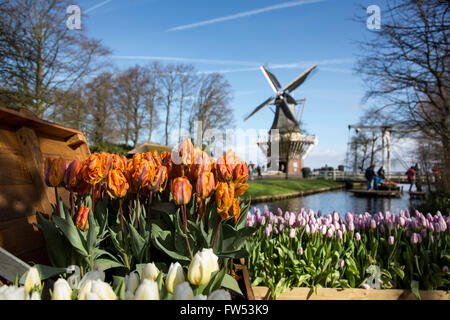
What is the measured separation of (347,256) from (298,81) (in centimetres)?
3808

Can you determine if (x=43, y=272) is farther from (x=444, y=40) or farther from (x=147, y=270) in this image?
(x=444, y=40)

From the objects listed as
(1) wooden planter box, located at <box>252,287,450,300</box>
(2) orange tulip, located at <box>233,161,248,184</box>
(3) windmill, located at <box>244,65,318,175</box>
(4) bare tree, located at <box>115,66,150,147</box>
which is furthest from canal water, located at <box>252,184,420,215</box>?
(3) windmill, located at <box>244,65,318,175</box>

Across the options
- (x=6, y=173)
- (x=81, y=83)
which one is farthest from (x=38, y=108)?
(x=6, y=173)

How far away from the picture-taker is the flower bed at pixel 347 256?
260 centimetres


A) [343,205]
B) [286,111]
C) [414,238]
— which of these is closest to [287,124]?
[286,111]

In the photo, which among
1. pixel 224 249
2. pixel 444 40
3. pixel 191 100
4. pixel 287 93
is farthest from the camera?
pixel 287 93

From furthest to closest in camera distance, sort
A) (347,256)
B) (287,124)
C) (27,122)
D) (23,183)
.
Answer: (287,124) → (347,256) → (27,122) → (23,183)

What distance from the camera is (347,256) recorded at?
9.02ft

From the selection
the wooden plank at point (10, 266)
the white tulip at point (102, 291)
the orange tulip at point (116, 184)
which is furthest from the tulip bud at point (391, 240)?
the wooden plank at point (10, 266)

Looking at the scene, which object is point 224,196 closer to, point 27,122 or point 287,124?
point 27,122

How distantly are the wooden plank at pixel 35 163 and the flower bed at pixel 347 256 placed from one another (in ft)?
4.60

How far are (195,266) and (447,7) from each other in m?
7.29

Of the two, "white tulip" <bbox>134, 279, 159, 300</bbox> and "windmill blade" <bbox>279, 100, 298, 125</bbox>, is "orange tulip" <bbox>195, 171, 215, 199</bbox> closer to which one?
"white tulip" <bbox>134, 279, 159, 300</bbox>
